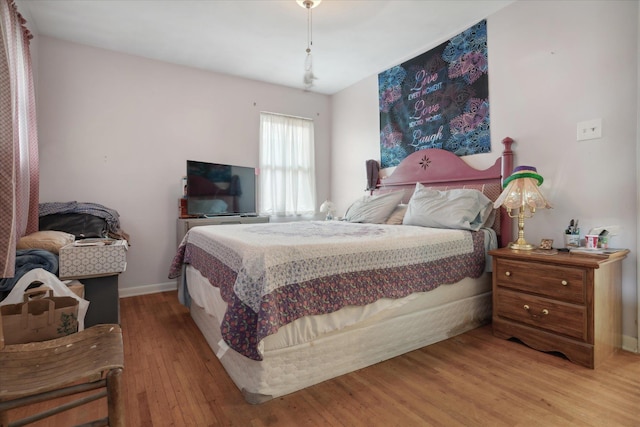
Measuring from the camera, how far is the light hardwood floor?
1.38 m

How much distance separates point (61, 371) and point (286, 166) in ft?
11.8

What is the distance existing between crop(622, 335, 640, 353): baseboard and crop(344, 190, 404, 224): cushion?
187 centimetres

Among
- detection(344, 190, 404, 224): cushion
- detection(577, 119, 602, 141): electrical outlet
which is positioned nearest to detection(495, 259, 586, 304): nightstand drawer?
detection(577, 119, 602, 141): electrical outlet

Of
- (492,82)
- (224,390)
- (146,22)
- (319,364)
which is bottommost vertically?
(224,390)

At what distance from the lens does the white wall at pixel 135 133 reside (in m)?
3.09

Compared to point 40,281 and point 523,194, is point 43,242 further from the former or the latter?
point 523,194

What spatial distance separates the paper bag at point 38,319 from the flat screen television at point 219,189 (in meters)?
1.99

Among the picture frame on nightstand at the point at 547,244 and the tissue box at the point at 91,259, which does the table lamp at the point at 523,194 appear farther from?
the tissue box at the point at 91,259

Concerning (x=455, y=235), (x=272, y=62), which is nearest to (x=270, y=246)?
(x=455, y=235)

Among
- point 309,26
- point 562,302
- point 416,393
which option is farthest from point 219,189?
point 562,302

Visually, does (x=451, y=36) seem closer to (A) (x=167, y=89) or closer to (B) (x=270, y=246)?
(B) (x=270, y=246)

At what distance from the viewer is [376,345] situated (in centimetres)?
185

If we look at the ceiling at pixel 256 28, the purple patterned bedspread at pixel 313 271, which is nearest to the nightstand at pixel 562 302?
the purple patterned bedspread at pixel 313 271

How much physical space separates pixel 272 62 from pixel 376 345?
3.21 meters
